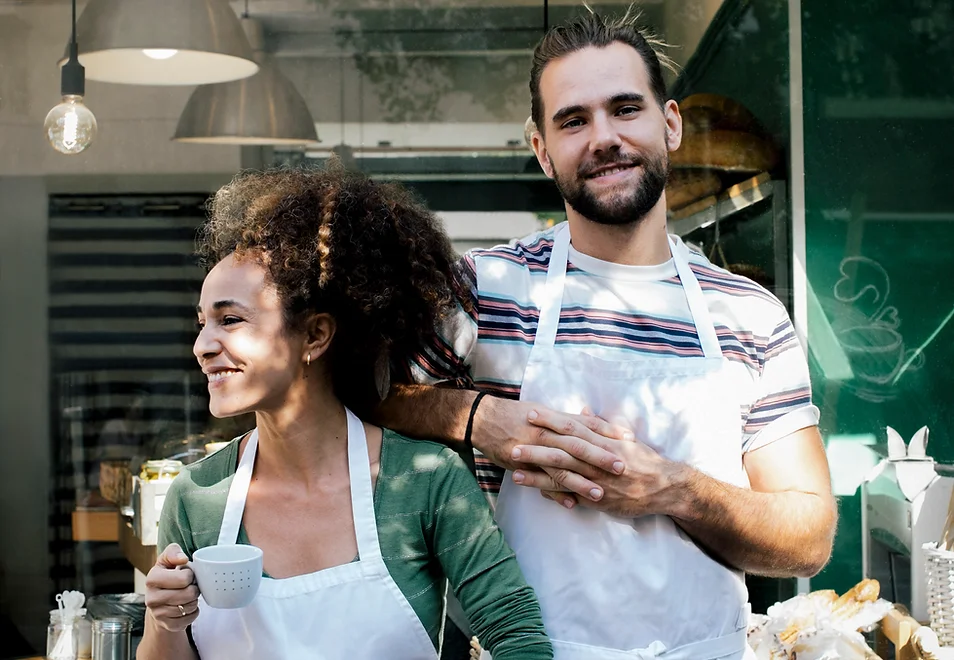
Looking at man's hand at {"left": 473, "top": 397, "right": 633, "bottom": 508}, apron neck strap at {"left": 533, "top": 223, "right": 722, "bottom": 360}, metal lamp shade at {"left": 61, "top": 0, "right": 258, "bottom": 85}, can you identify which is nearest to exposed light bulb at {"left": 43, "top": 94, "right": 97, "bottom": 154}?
metal lamp shade at {"left": 61, "top": 0, "right": 258, "bottom": 85}

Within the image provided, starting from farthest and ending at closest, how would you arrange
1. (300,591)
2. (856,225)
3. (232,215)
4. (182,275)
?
(182,275)
(856,225)
(232,215)
(300,591)

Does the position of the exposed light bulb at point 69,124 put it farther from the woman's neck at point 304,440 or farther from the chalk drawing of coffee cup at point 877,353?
the chalk drawing of coffee cup at point 877,353

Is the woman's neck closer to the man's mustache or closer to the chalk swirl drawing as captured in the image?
the man's mustache

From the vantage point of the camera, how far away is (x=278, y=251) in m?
1.67

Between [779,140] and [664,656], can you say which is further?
[779,140]

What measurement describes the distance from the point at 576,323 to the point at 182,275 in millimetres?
2326

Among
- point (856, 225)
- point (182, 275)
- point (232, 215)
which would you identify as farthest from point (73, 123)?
point (856, 225)

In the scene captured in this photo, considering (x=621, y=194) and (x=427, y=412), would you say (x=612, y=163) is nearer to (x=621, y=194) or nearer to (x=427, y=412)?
(x=621, y=194)

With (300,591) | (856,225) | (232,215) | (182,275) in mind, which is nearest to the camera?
(300,591)

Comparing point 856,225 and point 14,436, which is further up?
point 856,225

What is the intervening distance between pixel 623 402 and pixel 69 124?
234 cm

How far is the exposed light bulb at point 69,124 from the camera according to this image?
3361 mm

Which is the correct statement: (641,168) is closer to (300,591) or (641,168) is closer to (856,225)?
(300,591)

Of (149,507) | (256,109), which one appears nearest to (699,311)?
(149,507)
